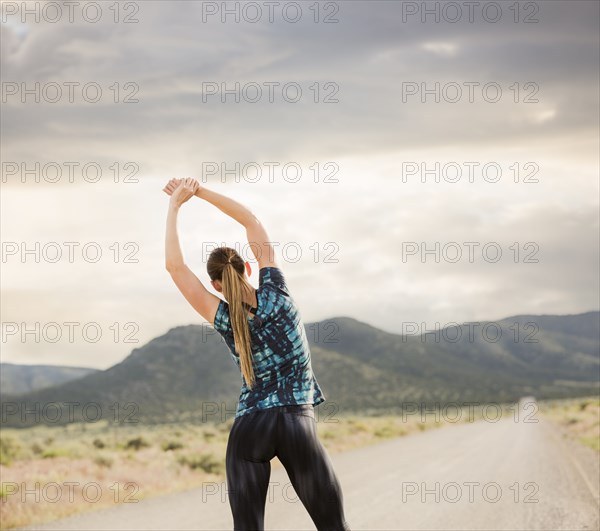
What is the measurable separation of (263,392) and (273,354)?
18 centimetres

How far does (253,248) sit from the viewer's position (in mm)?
4242

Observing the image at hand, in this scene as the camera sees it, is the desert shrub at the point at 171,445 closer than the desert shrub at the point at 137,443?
Yes

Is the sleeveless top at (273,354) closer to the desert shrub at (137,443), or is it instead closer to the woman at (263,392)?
the woman at (263,392)

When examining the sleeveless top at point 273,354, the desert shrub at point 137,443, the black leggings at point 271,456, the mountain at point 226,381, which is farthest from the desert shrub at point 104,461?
the mountain at point 226,381

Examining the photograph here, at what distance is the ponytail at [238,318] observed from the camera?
12.8 ft

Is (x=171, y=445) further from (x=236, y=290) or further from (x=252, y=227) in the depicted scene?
(x=236, y=290)

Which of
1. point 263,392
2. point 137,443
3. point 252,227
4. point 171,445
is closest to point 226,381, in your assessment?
point 137,443

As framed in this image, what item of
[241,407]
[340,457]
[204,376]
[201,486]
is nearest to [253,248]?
[241,407]

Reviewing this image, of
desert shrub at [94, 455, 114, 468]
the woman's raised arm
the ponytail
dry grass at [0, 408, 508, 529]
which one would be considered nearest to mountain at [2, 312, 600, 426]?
dry grass at [0, 408, 508, 529]

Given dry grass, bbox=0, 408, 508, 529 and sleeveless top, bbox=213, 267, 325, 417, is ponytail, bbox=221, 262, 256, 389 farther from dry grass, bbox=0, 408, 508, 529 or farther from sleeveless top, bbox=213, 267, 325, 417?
dry grass, bbox=0, 408, 508, 529

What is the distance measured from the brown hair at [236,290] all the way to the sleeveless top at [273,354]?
5cm

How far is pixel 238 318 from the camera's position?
3.90 m

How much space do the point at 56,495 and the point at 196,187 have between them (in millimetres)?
9756

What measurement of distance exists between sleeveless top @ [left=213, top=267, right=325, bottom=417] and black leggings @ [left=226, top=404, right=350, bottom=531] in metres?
0.05
